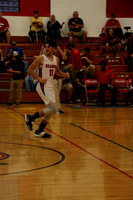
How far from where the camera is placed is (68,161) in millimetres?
6238

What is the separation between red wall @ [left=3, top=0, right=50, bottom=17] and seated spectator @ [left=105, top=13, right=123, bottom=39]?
2921 millimetres

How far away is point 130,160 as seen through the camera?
20.8ft

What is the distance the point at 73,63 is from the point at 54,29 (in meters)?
3.74

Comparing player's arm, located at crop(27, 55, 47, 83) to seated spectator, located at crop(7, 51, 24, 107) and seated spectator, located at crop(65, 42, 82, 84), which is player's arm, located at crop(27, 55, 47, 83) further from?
seated spectator, located at crop(65, 42, 82, 84)

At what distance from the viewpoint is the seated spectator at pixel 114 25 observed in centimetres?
1942

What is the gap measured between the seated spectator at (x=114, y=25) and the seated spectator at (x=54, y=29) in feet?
7.81

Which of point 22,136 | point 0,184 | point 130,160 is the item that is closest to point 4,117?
point 22,136

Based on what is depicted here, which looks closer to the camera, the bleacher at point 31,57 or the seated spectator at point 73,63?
the seated spectator at point 73,63

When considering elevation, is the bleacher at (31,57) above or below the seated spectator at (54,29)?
below

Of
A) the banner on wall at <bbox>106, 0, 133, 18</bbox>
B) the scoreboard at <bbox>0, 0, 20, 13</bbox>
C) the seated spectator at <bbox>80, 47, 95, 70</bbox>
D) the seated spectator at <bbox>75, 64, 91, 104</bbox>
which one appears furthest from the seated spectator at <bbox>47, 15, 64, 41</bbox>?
the seated spectator at <bbox>75, 64, 91, 104</bbox>

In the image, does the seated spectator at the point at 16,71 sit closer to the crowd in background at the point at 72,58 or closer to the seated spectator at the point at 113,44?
the crowd in background at the point at 72,58

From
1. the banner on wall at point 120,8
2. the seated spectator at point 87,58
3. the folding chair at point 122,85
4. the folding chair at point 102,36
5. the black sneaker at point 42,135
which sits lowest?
the folding chair at point 122,85

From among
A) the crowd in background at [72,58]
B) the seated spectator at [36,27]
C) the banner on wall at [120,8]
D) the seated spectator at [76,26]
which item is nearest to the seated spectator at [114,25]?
the crowd in background at [72,58]

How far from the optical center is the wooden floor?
471 cm
